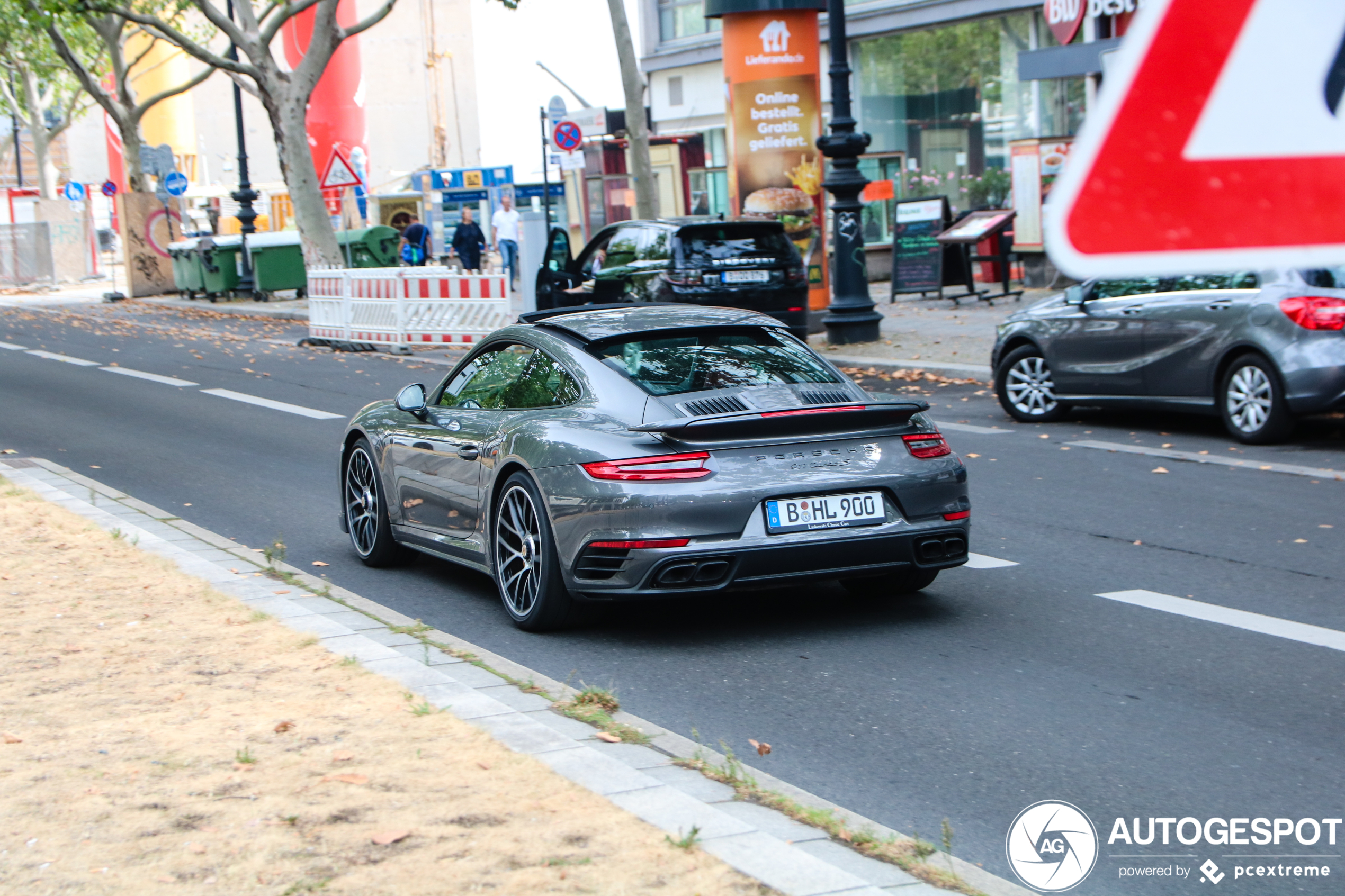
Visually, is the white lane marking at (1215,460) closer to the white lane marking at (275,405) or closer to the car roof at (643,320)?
the car roof at (643,320)

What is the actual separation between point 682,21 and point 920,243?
1485 centimetres

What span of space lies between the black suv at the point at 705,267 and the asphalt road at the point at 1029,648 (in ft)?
19.5

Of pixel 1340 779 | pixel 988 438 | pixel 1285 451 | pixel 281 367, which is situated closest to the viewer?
pixel 1340 779

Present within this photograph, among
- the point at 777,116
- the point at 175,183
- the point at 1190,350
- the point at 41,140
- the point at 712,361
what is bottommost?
the point at 1190,350

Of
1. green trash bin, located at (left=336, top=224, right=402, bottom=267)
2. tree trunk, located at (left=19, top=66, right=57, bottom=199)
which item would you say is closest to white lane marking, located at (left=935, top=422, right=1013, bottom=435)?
green trash bin, located at (left=336, top=224, right=402, bottom=267)

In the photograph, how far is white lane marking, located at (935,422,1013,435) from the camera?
12.5 meters

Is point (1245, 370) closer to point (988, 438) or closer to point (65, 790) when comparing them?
point (988, 438)

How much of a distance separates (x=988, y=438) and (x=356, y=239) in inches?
1033

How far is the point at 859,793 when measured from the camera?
14.8 ft

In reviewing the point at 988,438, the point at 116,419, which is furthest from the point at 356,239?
the point at 988,438

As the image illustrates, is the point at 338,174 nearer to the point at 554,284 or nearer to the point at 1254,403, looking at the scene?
the point at 554,284

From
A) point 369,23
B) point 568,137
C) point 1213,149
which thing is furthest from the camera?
point 369,23

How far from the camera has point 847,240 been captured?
62.4 ft

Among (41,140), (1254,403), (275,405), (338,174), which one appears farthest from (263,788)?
(41,140)
